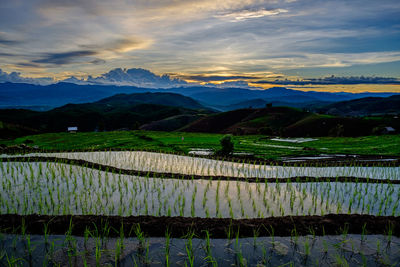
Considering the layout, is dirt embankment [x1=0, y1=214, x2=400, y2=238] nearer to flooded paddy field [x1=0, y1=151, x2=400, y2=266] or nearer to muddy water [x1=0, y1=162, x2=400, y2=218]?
flooded paddy field [x1=0, y1=151, x2=400, y2=266]

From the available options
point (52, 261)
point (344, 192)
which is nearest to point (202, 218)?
point (52, 261)

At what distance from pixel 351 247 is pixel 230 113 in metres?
160

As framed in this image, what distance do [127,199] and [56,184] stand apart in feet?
18.8

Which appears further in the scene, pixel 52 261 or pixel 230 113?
pixel 230 113

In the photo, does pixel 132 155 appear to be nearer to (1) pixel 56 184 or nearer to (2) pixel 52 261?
(1) pixel 56 184

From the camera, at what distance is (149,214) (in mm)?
11883

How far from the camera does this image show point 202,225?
1046 centimetres

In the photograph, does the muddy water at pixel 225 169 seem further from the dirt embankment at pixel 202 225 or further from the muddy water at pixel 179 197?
the dirt embankment at pixel 202 225

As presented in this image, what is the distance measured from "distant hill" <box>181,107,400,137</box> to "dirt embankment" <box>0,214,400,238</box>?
197 feet

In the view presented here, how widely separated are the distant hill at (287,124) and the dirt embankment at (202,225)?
6002 centimetres

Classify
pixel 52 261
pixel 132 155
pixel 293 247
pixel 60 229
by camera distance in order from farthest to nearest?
pixel 132 155
pixel 60 229
pixel 293 247
pixel 52 261

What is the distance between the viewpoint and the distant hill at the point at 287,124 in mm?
97688

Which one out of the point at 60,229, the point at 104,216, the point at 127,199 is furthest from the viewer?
the point at 127,199

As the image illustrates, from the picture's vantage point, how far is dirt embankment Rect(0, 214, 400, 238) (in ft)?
33.0
